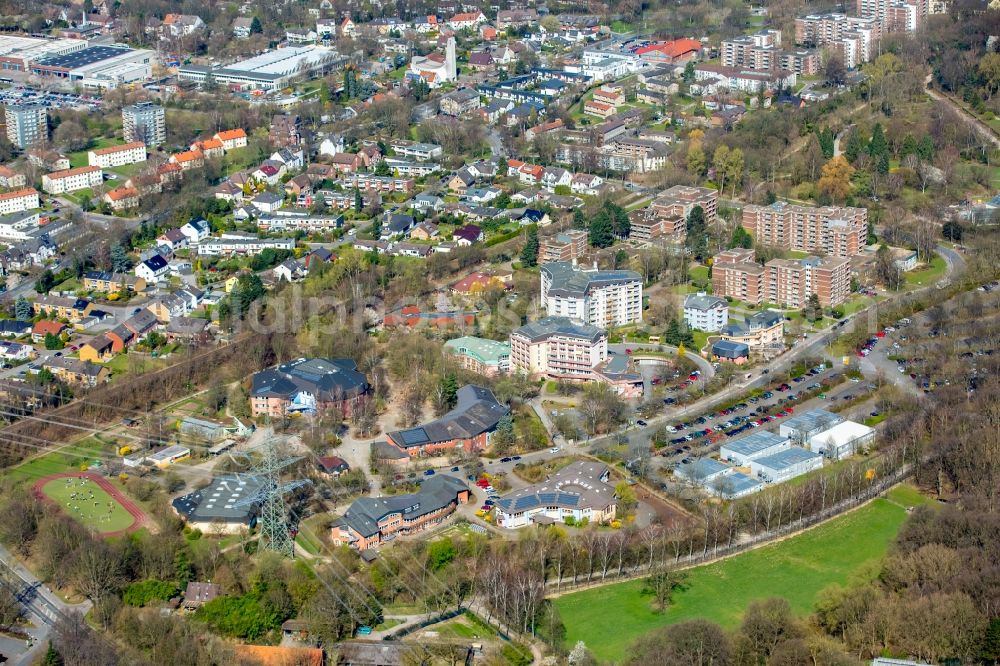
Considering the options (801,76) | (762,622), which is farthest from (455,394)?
(801,76)

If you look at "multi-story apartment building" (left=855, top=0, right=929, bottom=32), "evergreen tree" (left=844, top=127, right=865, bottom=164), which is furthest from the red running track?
"multi-story apartment building" (left=855, top=0, right=929, bottom=32)

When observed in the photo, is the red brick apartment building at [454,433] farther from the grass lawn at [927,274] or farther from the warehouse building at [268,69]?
the warehouse building at [268,69]

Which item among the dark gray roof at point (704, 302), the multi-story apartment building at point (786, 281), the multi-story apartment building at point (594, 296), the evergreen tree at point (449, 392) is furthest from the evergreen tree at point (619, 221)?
the evergreen tree at point (449, 392)

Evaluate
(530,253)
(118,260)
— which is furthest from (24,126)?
(530,253)

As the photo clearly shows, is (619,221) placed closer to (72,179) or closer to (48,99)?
(72,179)

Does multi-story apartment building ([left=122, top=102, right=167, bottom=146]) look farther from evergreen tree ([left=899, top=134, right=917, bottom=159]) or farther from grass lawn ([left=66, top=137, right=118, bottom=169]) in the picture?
evergreen tree ([left=899, top=134, right=917, bottom=159])

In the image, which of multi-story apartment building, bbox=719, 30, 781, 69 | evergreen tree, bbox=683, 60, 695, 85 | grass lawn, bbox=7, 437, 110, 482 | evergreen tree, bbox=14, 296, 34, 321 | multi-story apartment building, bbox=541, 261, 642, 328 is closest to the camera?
grass lawn, bbox=7, 437, 110, 482

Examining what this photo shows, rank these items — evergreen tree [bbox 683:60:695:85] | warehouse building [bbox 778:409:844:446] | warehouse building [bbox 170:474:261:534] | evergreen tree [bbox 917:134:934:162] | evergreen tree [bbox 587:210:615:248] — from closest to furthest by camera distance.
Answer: warehouse building [bbox 170:474:261:534] < warehouse building [bbox 778:409:844:446] < evergreen tree [bbox 587:210:615:248] < evergreen tree [bbox 917:134:934:162] < evergreen tree [bbox 683:60:695:85]
